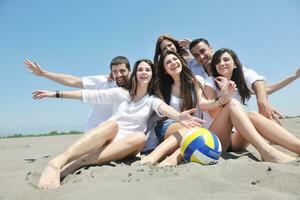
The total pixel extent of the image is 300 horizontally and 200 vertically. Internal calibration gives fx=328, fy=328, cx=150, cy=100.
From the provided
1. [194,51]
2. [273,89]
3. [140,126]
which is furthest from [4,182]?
[273,89]

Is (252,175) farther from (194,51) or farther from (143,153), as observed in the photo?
(194,51)

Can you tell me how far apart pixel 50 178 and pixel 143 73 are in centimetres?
219

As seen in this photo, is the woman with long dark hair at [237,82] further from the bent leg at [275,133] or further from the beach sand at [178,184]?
the beach sand at [178,184]

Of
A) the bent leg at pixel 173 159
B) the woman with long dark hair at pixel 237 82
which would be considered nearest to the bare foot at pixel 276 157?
the woman with long dark hair at pixel 237 82

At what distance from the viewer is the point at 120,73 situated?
5.62 meters

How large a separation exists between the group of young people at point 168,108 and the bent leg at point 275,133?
0.01 metres

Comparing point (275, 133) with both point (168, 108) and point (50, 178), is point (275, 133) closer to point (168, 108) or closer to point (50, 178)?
point (168, 108)

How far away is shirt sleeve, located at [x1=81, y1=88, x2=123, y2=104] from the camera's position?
197 inches

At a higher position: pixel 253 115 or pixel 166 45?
pixel 166 45

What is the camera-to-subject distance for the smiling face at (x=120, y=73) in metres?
5.61

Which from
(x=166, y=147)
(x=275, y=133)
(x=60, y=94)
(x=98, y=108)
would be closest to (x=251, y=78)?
(x=275, y=133)

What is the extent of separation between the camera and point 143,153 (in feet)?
17.0

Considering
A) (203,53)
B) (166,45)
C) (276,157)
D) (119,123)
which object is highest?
(166,45)

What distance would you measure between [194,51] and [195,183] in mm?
3515
